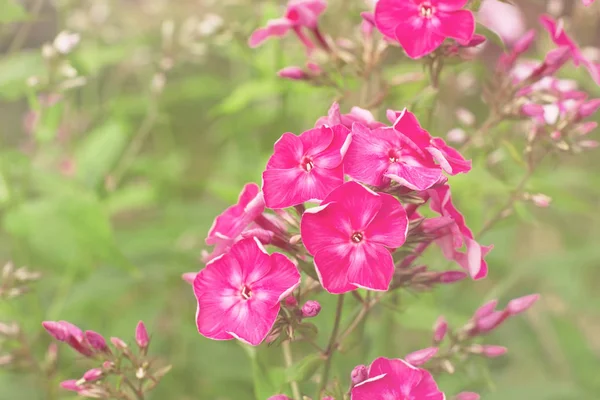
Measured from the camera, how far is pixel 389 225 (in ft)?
2.34

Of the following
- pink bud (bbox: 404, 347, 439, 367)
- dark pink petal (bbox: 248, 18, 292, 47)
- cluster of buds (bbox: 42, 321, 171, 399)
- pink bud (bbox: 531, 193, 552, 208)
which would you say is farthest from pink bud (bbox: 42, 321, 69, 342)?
pink bud (bbox: 531, 193, 552, 208)

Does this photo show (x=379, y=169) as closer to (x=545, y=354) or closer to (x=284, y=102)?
(x=284, y=102)

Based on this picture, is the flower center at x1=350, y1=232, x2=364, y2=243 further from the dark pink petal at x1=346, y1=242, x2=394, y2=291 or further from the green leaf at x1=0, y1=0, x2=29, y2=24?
the green leaf at x1=0, y1=0, x2=29, y2=24

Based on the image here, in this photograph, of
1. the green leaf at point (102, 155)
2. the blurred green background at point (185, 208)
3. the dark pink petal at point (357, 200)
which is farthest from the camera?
the green leaf at point (102, 155)

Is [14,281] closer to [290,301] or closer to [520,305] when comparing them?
[290,301]

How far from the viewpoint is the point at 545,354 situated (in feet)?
5.85

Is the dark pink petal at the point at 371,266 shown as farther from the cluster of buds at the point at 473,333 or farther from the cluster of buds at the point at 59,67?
the cluster of buds at the point at 59,67

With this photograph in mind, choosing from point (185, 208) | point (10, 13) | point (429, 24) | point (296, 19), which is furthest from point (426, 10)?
point (185, 208)

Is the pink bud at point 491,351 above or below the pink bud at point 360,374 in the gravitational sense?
below

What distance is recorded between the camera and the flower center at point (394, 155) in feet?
2.43

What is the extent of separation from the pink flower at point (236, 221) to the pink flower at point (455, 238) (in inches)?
7.3

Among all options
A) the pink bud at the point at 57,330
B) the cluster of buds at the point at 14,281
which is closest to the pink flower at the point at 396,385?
the pink bud at the point at 57,330

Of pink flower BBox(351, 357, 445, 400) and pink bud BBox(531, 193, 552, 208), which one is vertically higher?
pink flower BBox(351, 357, 445, 400)

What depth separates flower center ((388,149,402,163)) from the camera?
0.74 m
